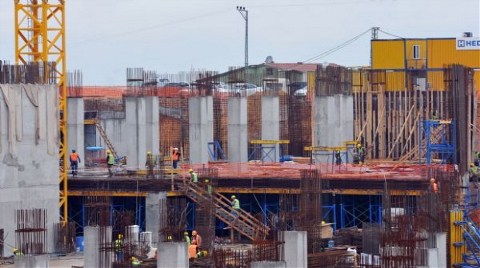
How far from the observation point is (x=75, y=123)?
45.2 metres

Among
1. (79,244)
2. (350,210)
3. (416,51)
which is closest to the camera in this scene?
(79,244)

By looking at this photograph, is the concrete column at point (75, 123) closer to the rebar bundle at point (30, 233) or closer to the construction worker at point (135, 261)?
the rebar bundle at point (30, 233)

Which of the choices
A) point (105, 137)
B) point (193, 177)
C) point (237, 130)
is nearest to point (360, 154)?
point (237, 130)

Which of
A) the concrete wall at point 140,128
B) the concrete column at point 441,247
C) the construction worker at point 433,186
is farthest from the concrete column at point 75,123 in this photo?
the concrete column at point 441,247

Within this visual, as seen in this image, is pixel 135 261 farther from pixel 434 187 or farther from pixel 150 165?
pixel 150 165

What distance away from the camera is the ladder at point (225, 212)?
120ft

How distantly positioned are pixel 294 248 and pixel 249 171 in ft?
52.7

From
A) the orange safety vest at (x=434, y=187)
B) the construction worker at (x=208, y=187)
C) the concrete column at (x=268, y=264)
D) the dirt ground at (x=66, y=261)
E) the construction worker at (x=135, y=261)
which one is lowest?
the dirt ground at (x=66, y=261)

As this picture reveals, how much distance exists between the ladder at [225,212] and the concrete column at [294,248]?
29.8ft

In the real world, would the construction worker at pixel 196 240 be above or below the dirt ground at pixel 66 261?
above

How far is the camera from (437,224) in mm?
29031

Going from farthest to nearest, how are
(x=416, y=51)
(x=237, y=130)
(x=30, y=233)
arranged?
(x=416, y=51), (x=237, y=130), (x=30, y=233)

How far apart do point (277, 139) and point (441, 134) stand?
5440 millimetres

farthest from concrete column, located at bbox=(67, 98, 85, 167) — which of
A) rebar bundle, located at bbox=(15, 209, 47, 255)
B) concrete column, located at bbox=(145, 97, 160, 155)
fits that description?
rebar bundle, located at bbox=(15, 209, 47, 255)
